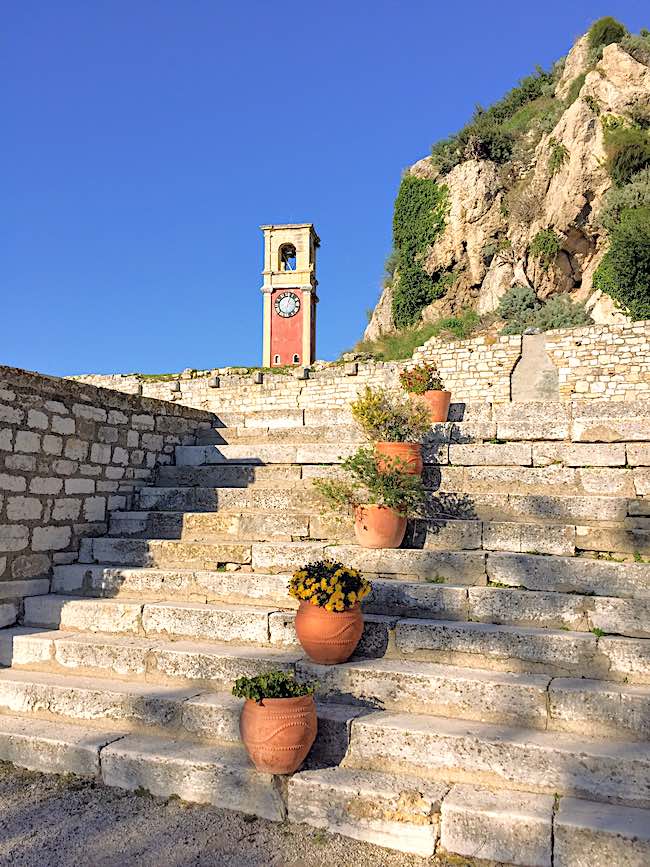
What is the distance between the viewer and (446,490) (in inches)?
201

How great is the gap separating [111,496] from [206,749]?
2875 millimetres

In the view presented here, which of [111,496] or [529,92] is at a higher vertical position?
[529,92]

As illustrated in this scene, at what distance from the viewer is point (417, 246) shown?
2362 centimetres

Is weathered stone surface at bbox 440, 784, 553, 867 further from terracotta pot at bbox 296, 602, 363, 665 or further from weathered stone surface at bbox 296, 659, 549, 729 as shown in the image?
terracotta pot at bbox 296, 602, 363, 665

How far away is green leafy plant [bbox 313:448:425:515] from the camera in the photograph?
14.3ft

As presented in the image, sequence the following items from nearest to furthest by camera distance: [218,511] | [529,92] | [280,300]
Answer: [218,511] → [529,92] → [280,300]

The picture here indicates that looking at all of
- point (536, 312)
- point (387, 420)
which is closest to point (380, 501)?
point (387, 420)

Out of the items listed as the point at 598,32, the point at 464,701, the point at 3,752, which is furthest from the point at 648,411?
the point at 598,32

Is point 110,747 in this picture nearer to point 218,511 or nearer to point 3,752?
point 3,752

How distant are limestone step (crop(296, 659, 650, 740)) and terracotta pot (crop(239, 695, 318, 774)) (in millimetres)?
493

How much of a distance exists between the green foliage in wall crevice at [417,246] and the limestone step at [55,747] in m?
21.0

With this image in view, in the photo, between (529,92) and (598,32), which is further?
(529,92)

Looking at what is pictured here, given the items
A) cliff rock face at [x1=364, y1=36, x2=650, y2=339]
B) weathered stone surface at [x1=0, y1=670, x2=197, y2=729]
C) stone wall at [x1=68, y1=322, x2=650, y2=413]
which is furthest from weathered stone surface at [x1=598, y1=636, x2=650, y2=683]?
cliff rock face at [x1=364, y1=36, x2=650, y2=339]

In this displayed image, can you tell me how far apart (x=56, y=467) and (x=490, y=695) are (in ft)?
11.9
